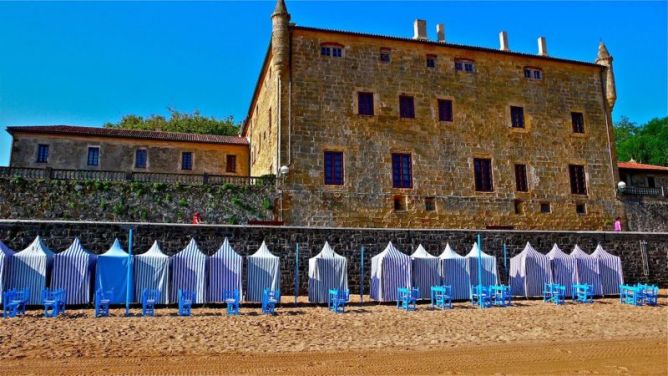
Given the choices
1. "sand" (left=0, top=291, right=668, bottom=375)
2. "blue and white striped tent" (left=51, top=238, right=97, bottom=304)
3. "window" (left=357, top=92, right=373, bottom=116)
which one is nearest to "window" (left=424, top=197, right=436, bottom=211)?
"window" (left=357, top=92, right=373, bottom=116)

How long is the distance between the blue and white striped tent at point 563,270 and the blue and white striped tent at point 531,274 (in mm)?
207

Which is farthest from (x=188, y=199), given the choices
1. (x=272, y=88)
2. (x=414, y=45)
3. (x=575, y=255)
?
(x=575, y=255)

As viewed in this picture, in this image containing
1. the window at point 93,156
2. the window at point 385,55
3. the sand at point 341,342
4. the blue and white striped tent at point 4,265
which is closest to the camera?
the sand at point 341,342

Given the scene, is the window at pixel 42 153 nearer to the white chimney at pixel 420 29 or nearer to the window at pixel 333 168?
the window at pixel 333 168

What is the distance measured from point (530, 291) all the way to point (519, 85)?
12.2 m

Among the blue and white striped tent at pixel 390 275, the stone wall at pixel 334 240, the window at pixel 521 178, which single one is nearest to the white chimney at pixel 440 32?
the window at pixel 521 178

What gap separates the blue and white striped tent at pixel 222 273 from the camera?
14.6 m

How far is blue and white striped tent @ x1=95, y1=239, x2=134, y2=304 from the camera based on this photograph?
45.0 ft

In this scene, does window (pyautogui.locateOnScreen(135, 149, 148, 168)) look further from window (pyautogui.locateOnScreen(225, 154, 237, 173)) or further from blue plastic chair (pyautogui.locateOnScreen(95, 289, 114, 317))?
blue plastic chair (pyautogui.locateOnScreen(95, 289, 114, 317))

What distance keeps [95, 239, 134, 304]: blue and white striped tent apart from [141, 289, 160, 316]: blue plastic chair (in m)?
0.52

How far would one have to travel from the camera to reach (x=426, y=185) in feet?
74.9

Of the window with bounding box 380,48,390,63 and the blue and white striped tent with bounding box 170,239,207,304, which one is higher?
the window with bounding box 380,48,390,63

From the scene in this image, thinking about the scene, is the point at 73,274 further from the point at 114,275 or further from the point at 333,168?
the point at 333,168

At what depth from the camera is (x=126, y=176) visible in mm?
20234
